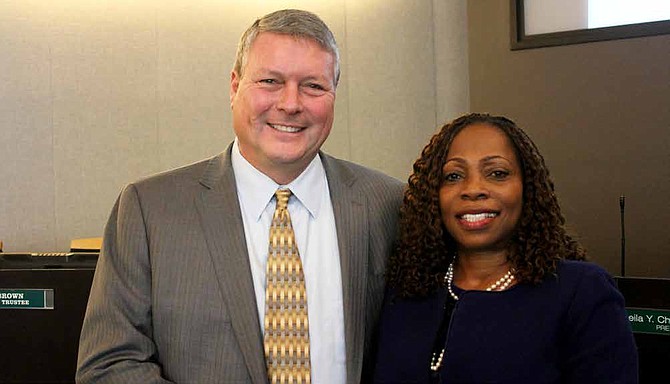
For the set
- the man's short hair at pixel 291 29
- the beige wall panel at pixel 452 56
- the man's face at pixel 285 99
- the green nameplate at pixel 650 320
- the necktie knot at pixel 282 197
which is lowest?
the green nameplate at pixel 650 320

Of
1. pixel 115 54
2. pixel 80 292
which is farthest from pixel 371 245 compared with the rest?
pixel 115 54

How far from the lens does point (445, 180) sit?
1.80 meters

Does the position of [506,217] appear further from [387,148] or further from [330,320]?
[387,148]

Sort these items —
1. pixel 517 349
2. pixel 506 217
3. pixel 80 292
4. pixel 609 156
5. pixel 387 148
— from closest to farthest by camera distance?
1. pixel 517 349
2. pixel 506 217
3. pixel 80 292
4. pixel 609 156
5. pixel 387 148

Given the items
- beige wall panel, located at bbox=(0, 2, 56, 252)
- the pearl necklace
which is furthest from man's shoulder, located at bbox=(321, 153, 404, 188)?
beige wall panel, located at bbox=(0, 2, 56, 252)

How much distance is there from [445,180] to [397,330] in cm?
33

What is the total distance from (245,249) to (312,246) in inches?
6.5

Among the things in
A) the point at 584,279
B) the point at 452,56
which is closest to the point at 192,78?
the point at 452,56

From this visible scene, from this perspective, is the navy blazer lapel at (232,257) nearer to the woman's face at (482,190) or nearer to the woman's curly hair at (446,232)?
the woman's curly hair at (446,232)

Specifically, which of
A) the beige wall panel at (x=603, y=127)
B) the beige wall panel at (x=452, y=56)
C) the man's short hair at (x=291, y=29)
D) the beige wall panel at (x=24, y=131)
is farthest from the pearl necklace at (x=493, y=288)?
the beige wall panel at (x=24, y=131)

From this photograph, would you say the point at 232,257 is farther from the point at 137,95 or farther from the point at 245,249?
the point at 137,95

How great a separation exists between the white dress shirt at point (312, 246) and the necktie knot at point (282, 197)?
0.5 inches

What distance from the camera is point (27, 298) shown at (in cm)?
257

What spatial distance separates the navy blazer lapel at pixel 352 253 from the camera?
189cm
